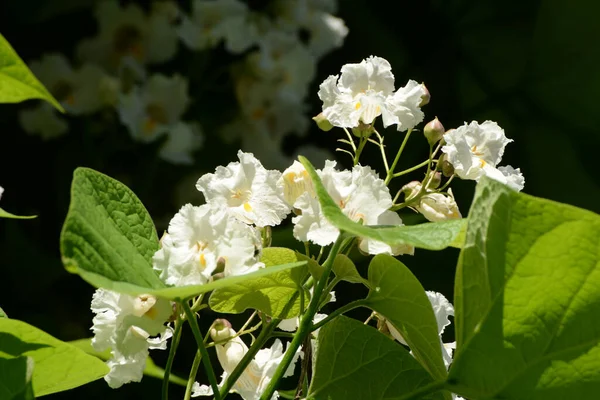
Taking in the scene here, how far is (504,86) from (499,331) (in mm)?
1250

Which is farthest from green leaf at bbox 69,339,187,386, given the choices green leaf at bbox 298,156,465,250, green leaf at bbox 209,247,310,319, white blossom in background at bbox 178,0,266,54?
white blossom in background at bbox 178,0,266,54

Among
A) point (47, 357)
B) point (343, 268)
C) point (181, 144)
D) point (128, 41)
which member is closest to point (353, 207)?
point (343, 268)

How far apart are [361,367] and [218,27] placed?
889 millimetres

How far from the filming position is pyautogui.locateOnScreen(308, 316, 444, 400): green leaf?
0.36 meters

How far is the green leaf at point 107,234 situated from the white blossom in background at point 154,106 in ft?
2.59

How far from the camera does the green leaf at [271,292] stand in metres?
0.38

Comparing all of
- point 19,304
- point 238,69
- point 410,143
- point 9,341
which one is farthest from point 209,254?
point 410,143

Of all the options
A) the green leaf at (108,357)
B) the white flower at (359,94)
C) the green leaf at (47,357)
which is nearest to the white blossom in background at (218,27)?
the green leaf at (108,357)

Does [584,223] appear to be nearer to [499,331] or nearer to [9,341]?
[499,331]

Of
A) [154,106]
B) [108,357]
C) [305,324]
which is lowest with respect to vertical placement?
[108,357]

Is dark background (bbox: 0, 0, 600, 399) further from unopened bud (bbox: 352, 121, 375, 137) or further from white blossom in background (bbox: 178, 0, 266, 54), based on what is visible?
unopened bud (bbox: 352, 121, 375, 137)

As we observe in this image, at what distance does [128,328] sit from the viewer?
1.22ft

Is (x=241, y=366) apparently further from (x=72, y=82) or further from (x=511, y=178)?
(x=72, y=82)

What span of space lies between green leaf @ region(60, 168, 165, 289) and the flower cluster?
31.0 inches
